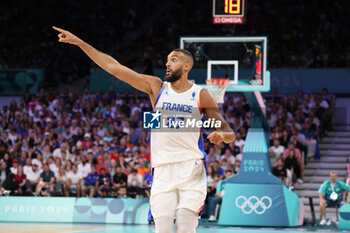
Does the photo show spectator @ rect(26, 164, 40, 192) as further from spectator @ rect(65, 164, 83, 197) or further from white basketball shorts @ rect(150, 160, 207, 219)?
white basketball shorts @ rect(150, 160, 207, 219)

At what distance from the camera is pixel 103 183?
17.2 meters

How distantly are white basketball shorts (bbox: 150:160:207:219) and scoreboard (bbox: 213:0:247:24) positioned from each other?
7.16 meters

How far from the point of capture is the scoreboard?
12.4m

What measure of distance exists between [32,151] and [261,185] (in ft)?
→ 26.7

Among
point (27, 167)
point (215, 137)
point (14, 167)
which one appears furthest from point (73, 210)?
point (215, 137)

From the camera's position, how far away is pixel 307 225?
52.5ft

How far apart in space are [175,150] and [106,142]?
541 inches

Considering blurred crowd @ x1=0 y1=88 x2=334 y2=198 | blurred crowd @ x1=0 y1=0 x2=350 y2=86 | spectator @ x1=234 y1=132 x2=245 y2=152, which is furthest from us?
blurred crowd @ x1=0 y1=0 x2=350 y2=86

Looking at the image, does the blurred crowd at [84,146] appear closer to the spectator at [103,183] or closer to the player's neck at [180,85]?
the spectator at [103,183]

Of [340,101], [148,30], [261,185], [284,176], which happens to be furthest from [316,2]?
[261,185]

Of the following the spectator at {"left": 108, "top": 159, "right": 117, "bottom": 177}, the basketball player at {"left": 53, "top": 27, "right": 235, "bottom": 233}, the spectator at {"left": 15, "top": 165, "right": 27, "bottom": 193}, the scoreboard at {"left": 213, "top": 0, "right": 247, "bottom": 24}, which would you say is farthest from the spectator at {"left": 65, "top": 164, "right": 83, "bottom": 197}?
the basketball player at {"left": 53, "top": 27, "right": 235, "bottom": 233}

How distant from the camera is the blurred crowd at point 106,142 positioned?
57.2ft

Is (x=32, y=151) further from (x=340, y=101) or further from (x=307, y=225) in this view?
(x=340, y=101)

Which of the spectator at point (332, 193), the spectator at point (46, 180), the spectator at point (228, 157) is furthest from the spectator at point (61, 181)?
the spectator at point (332, 193)
